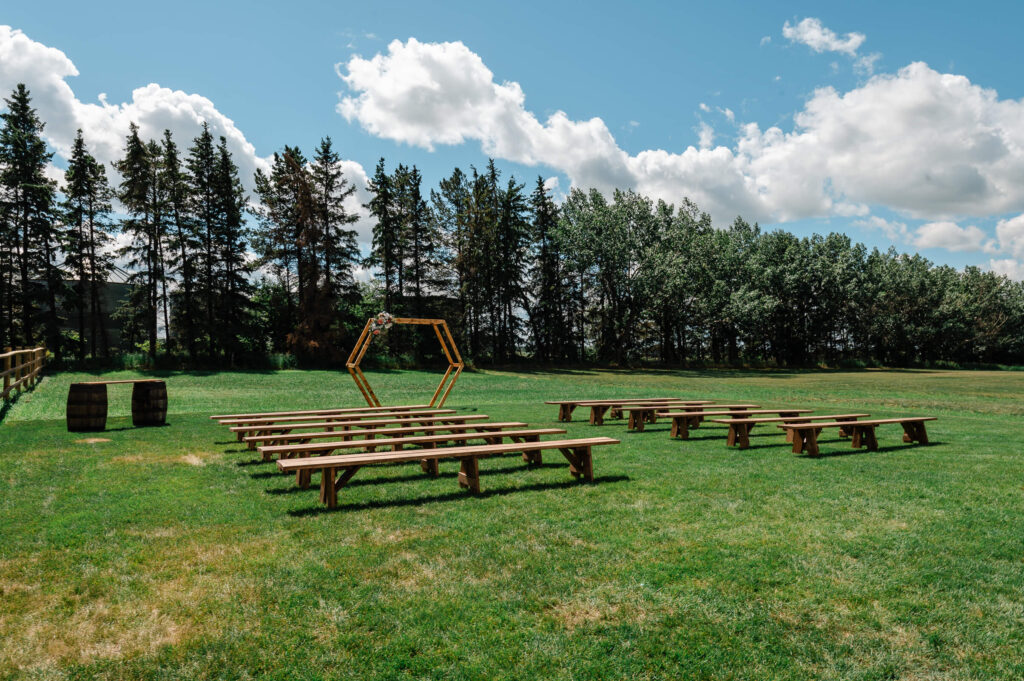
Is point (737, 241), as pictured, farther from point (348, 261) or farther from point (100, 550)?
point (100, 550)

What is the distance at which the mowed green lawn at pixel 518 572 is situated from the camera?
3.15 meters

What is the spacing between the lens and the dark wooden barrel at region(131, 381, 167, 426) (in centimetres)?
1252

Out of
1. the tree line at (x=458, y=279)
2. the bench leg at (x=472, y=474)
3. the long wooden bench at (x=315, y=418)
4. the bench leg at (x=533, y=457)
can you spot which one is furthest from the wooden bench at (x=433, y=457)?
the tree line at (x=458, y=279)

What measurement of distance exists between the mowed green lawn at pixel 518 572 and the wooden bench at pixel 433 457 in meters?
0.25

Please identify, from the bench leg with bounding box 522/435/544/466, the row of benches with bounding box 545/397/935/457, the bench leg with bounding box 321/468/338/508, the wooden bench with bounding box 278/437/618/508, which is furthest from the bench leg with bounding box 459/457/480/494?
the row of benches with bounding box 545/397/935/457

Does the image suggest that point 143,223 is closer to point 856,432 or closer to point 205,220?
point 205,220

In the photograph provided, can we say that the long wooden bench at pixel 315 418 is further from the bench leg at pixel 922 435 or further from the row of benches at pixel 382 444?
the bench leg at pixel 922 435

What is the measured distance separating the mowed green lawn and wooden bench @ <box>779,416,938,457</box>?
878 millimetres

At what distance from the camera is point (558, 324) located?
57.1m

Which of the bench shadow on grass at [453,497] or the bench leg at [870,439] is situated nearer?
the bench shadow on grass at [453,497]

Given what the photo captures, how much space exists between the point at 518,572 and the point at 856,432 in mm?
8352

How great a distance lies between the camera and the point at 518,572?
4.25m

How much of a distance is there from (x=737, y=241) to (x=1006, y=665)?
6127 centimetres

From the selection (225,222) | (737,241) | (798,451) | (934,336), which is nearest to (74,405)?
(798,451)
